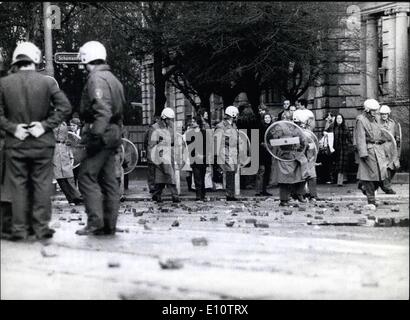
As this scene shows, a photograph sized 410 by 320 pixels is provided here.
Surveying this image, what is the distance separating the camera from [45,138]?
1021 centimetres

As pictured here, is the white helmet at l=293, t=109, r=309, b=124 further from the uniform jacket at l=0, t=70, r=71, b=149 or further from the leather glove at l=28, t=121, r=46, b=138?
the leather glove at l=28, t=121, r=46, b=138

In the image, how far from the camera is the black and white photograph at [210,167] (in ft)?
23.6

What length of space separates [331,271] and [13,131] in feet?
13.3

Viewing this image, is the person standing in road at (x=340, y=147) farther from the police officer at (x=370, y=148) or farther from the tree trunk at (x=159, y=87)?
the police officer at (x=370, y=148)

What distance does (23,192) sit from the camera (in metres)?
10.1

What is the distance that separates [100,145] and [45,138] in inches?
23.7

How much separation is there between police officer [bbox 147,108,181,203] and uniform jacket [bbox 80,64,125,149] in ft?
29.1

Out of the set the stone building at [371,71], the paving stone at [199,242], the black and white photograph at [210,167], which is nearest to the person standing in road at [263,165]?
the black and white photograph at [210,167]

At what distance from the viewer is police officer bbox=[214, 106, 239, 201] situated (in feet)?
67.2

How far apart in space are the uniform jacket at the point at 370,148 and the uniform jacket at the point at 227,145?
4547mm

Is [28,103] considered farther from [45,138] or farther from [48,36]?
[48,36]

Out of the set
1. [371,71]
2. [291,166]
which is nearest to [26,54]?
[291,166]
